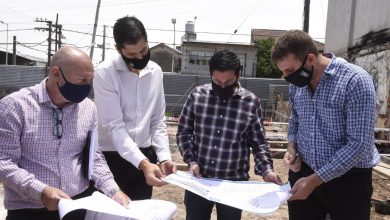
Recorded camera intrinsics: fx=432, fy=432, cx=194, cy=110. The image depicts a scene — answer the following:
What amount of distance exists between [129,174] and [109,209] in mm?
1121

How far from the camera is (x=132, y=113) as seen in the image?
9.78ft

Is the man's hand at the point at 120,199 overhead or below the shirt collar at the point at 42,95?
A: below

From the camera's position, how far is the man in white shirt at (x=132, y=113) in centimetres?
279

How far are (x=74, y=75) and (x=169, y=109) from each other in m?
22.3

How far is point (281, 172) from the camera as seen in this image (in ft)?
28.9

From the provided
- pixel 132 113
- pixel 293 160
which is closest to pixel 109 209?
pixel 132 113

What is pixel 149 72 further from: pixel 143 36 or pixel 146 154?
pixel 146 154

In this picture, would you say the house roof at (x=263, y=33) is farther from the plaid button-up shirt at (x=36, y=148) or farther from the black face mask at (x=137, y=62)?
the plaid button-up shirt at (x=36, y=148)

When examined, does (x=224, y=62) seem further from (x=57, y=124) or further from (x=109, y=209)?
(x=109, y=209)

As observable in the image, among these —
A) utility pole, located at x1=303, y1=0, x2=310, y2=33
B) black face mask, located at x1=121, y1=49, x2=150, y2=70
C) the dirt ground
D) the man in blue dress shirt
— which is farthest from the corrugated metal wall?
the man in blue dress shirt

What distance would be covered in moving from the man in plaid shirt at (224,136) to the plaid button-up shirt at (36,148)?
769 mm

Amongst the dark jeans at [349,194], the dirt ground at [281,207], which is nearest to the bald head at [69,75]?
the dark jeans at [349,194]

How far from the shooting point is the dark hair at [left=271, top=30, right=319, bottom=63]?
8.16 ft

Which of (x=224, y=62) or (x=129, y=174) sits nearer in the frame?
(x=224, y=62)
